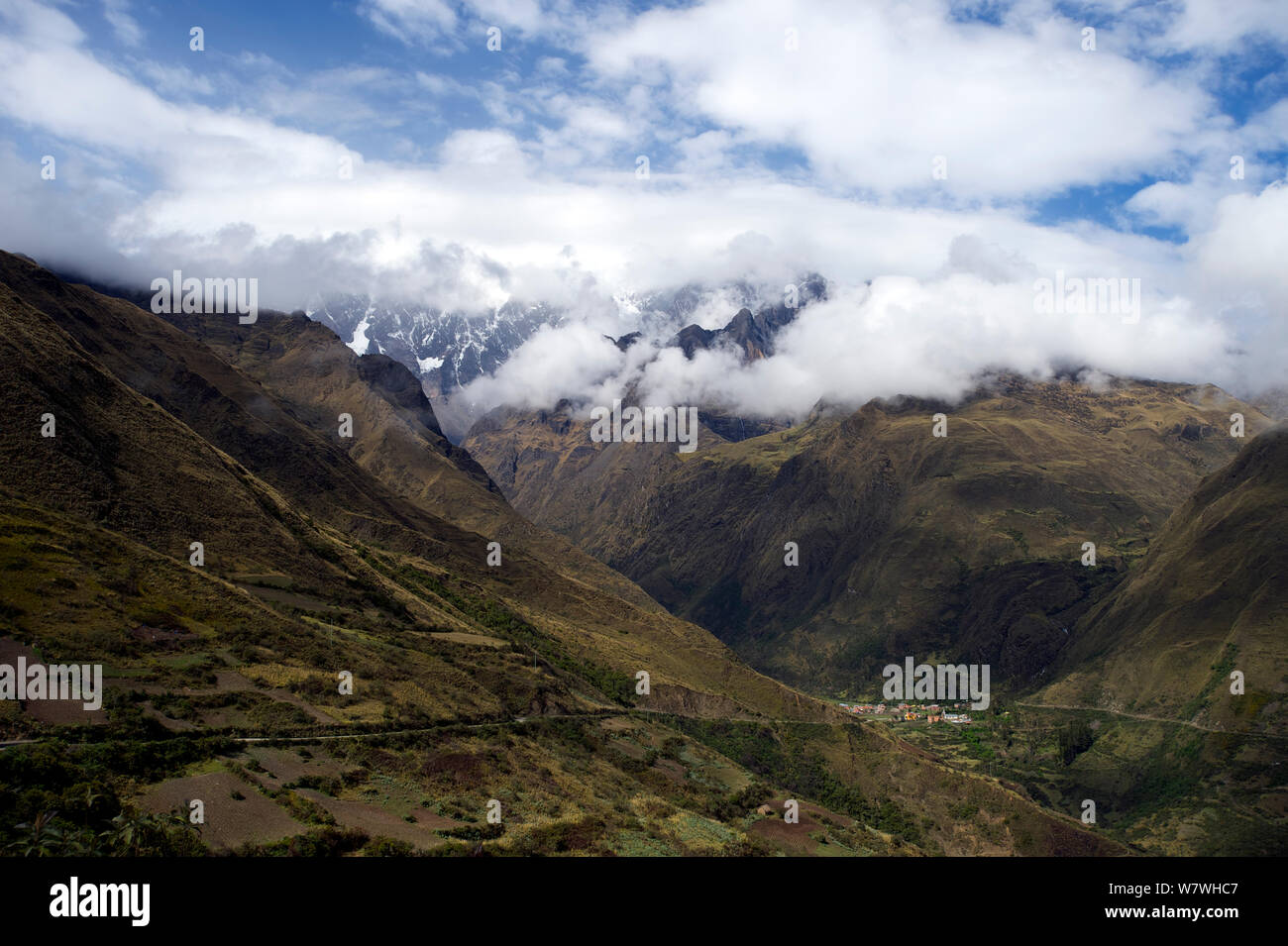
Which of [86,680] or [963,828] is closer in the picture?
[86,680]

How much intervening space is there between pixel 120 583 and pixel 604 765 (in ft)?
228

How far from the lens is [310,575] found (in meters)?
155
